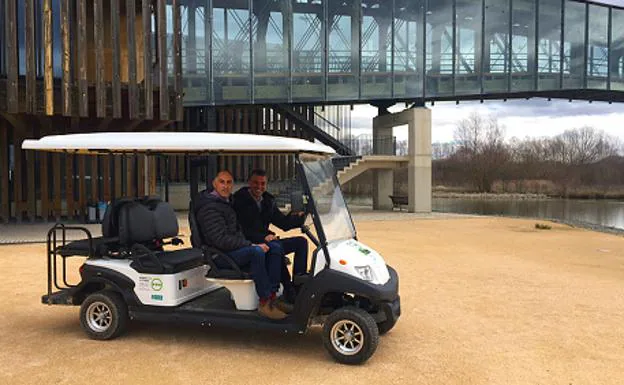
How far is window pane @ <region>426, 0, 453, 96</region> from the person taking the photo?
78.4 feet

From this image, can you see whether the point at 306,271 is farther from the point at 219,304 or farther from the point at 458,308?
the point at 458,308

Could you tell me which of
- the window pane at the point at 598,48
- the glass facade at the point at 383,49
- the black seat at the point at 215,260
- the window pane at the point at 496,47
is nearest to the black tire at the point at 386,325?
the black seat at the point at 215,260

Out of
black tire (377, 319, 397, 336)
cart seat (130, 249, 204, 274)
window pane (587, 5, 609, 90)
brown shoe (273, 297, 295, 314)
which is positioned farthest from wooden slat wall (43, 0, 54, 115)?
window pane (587, 5, 609, 90)

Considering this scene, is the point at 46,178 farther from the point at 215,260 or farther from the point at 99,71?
the point at 215,260

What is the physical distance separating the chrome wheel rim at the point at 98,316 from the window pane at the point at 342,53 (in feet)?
60.6

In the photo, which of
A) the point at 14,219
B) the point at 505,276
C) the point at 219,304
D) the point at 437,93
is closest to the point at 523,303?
the point at 505,276

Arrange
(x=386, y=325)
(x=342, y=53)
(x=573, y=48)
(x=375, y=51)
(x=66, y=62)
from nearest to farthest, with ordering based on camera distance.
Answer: (x=386, y=325), (x=66, y=62), (x=342, y=53), (x=375, y=51), (x=573, y=48)

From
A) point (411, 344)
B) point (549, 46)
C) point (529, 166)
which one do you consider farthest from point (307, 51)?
point (529, 166)

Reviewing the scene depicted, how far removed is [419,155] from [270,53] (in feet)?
25.6

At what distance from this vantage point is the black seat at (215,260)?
500cm

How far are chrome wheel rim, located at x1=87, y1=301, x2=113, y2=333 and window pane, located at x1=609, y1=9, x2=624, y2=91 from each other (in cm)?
2780

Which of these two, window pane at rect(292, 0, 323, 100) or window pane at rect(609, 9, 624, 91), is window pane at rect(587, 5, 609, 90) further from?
window pane at rect(292, 0, 323, 100)

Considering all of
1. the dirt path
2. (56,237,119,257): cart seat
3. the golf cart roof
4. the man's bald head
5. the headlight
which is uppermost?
the golf cart roof

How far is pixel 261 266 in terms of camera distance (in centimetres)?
492
